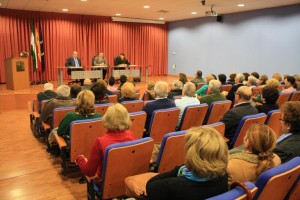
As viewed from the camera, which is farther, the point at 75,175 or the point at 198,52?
the point at 198,52

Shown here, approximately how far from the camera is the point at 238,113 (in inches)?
125

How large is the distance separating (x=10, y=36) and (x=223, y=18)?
8.73 m

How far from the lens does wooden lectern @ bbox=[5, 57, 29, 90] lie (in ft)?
27.0

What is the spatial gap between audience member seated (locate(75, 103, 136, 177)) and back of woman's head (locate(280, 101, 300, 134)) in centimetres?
132

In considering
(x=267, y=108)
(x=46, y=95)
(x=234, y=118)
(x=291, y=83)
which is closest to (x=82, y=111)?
(x=234, y=118)

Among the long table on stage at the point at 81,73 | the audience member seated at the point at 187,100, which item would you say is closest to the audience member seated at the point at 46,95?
the audience member seated at the point at 187,100

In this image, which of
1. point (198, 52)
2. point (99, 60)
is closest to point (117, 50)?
point (99, 60)

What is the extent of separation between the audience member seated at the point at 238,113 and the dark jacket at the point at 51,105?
7.33 feet

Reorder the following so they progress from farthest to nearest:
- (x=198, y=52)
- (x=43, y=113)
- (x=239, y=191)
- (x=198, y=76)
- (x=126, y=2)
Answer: (x=198, y=52) → (x=126, y=2) → (x=198, y=76) → (x=43, y=113) → (x=239, y=191)

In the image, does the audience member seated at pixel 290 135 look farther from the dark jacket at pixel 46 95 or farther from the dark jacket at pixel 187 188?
the dark jacket at pixel 46 95

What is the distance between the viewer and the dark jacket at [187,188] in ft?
4.39

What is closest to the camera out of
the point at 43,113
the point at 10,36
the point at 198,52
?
the point at 43,113

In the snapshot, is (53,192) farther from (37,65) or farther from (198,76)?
(37,65)

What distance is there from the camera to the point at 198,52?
42.8 ft
